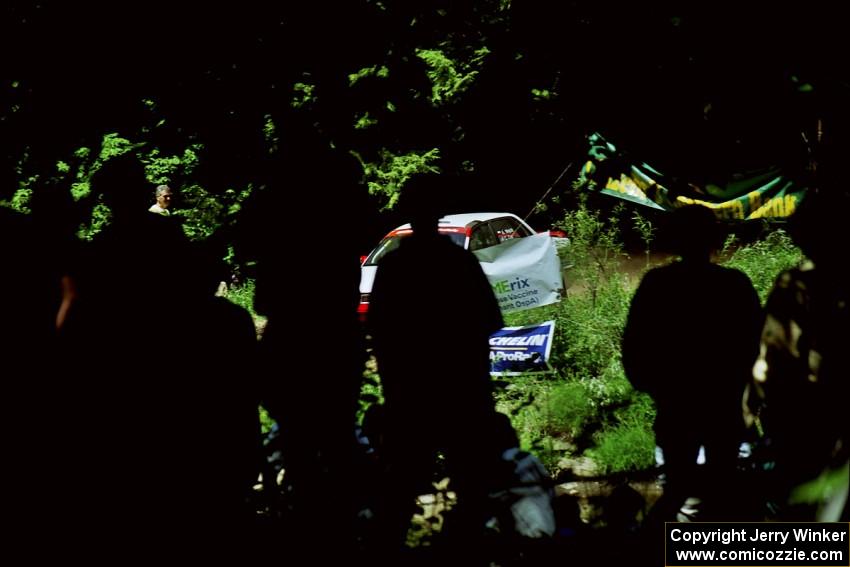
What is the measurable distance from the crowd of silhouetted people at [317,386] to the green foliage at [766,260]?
3601 mm

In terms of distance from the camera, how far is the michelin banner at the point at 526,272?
5.92 metres

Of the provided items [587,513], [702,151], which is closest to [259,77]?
[702,151]

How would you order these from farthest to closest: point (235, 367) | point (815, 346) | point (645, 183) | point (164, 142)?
point (645, 183) < point (164, 142) < point (235, 367) < point (815, 346)

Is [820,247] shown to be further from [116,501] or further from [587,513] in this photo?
[116,501]

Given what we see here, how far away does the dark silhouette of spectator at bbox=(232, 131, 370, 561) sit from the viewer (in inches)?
111

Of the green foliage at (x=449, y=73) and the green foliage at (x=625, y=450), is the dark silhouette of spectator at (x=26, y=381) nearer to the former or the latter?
the green foliage at (x=625, y=450)

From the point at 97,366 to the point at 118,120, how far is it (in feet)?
6.02

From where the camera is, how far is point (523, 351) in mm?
5293

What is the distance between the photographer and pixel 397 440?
2.81 meters

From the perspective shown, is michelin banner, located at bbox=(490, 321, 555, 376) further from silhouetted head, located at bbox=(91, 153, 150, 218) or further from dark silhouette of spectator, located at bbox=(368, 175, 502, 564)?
silhouetted head, located at bbox=(91, 153, 150, 218)

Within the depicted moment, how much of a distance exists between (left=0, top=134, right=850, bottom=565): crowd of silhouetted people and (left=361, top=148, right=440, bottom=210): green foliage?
8.27 metres

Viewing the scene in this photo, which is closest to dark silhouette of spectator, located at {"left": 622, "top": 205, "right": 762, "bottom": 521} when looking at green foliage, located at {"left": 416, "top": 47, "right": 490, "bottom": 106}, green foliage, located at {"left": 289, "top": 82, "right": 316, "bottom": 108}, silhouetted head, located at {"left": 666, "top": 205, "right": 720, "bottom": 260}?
silhouetted head, located at {"left": 666, "top": 205, "right": 720, "bottom": 260}

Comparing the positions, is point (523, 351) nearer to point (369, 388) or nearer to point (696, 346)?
point (369, 388)

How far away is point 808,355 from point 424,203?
1.81m
